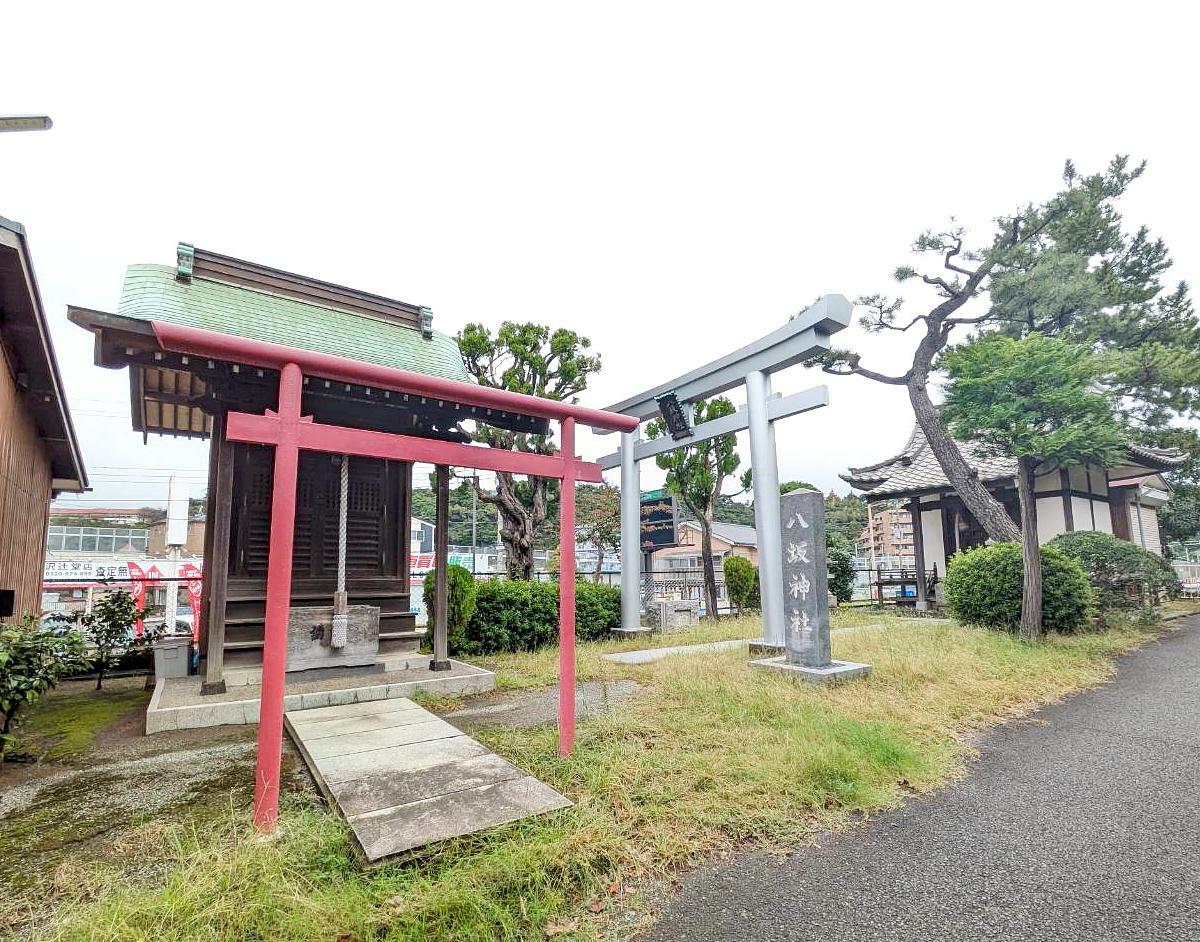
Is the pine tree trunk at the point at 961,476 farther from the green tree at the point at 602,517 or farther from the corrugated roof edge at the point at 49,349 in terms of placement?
the corrugated roof edge at the point at 49,349

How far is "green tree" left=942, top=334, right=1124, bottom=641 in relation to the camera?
8.01 m

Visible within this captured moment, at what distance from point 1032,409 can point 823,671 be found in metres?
5.43

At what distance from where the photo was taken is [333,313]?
7.98 meters

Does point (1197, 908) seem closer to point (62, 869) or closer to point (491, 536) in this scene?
point (62, 869)

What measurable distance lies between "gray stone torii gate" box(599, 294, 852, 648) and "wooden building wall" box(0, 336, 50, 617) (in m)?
8.27

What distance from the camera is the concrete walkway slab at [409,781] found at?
293cm

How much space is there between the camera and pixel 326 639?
20.7 ft

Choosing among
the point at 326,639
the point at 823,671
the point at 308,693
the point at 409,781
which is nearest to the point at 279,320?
the point at 326,639

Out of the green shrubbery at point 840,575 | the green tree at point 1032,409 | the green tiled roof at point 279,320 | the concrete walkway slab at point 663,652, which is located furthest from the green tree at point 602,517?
the green tree at point 1032,409

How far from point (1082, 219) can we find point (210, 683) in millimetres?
17354

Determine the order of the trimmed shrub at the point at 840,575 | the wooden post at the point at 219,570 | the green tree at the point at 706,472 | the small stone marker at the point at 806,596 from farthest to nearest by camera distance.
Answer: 1. the trimmed shrub at the point at 840,575
2. the green tree at the point at 706,472
3. the small stone marker at the point at 806,596
4. the wooden post at the point at 219,570

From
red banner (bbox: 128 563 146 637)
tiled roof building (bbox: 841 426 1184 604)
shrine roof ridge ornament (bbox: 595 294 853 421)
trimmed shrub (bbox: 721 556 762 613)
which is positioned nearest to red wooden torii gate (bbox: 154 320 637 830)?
shrine roof ridge ornament (bbox: 595 294 853 421)

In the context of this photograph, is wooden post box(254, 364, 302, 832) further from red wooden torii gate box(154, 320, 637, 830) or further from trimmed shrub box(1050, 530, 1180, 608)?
trimmed shrub box(1050, 530, 1180, 608)

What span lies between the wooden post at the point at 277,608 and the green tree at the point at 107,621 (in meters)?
5.76
